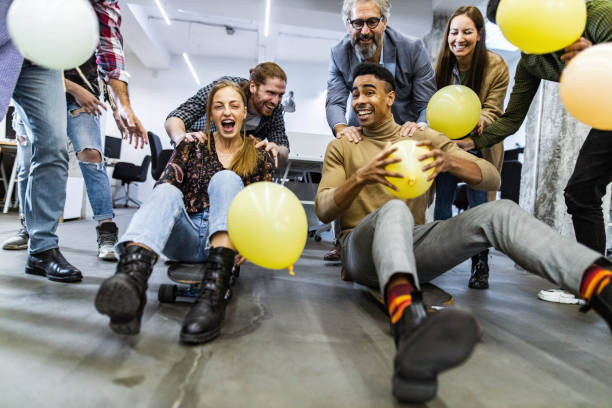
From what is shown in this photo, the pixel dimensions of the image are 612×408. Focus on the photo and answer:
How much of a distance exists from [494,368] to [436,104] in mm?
1184

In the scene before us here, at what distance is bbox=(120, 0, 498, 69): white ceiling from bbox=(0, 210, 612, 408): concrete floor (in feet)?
17.4

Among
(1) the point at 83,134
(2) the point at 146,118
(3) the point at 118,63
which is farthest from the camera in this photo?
(2) the point at 146,118

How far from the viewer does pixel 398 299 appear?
83cm

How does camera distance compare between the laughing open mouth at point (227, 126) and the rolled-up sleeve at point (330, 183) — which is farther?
the laughing open mouth at point (227, 126)

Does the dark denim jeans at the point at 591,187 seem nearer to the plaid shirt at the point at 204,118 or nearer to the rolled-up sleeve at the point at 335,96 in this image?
the rolled-up sleeve at the point at 335,96

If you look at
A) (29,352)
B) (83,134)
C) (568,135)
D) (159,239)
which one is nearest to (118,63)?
(83,134)

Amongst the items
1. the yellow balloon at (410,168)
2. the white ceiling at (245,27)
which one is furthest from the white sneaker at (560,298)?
the white ceiling at (245,27)

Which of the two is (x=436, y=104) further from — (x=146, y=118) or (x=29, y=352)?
(x=146, y=118)

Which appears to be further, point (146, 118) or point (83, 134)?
point (146, 118)

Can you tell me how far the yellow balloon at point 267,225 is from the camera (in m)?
0.99

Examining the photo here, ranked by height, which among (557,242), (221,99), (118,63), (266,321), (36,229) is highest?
(118,63)

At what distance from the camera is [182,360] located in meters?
0.88

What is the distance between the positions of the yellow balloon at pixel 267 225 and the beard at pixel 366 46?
4.34 feet

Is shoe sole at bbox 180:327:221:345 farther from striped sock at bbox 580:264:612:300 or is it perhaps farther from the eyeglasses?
the eyeglasses
